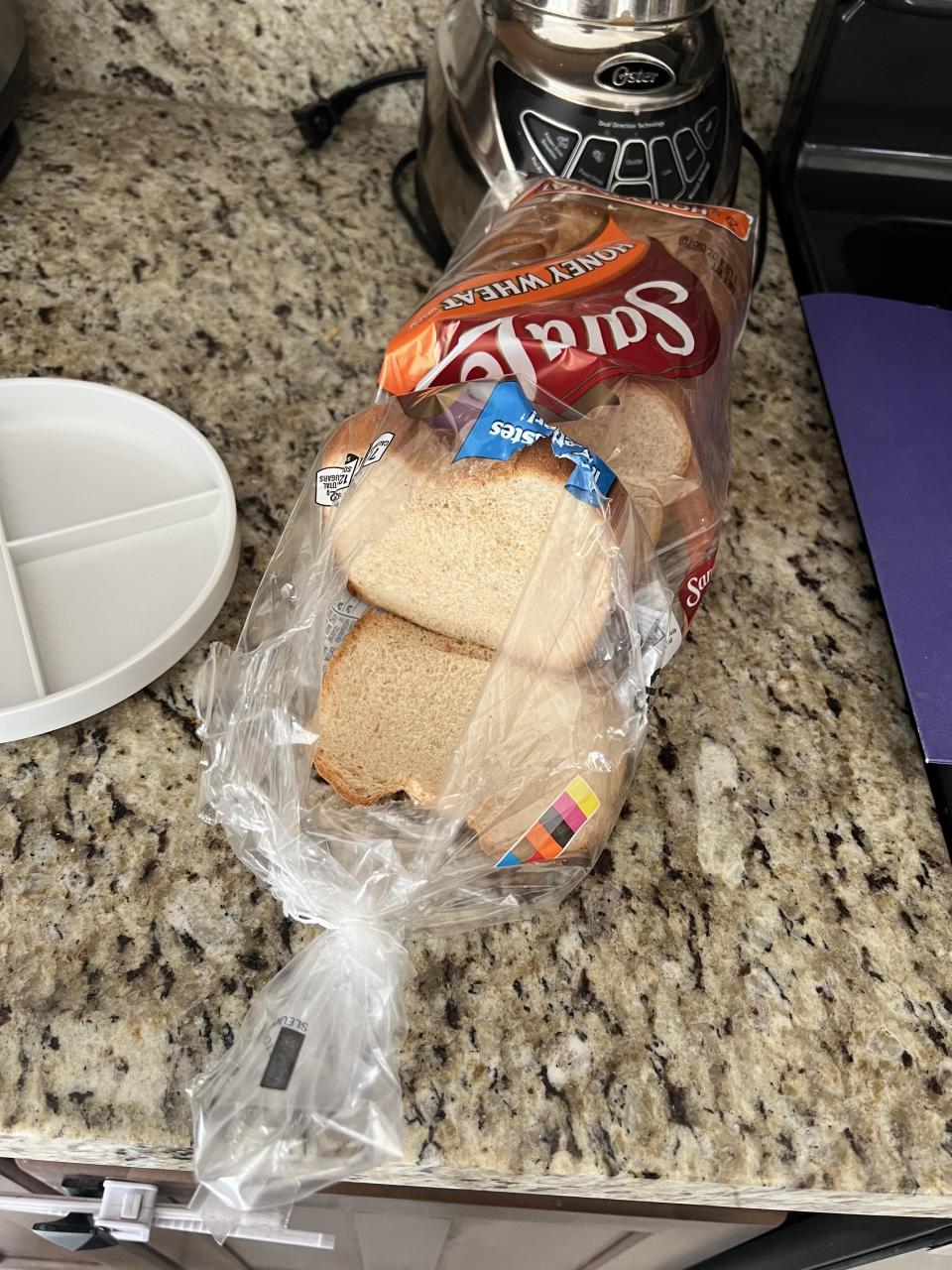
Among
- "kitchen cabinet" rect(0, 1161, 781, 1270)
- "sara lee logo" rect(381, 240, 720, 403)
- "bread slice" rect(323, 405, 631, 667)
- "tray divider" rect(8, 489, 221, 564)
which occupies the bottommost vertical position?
"kitchen cabinet" rect(0, 1161, 781, 1270)

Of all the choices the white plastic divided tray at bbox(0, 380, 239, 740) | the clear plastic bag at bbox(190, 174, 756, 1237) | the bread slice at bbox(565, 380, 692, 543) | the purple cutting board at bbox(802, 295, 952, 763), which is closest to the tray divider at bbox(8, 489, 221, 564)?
the white plastic divided tray at bbox(0, 380, 239, 740)

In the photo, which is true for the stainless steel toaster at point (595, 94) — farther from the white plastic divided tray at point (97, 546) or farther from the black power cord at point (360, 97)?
the white plastic divided tray at point (97, 546)

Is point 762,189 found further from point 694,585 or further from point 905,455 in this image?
point 694,585

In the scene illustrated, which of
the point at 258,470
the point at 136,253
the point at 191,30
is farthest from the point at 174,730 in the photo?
the point at 191,30

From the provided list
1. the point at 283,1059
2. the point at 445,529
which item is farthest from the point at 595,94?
the point at 283,1059

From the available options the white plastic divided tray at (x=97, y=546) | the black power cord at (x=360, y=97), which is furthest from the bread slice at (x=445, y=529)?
the black power cord at (x=360, y=97)

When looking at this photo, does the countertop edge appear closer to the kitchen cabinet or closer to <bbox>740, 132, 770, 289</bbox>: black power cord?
the kitchen cabinet

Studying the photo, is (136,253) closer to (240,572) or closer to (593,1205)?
→ (240,572)

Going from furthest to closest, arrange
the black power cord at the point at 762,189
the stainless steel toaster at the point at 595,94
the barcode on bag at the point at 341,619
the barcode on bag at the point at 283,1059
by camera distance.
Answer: the black power cord at the point at 762,189
the stainless steel toaster at the point at 595,94
the barcode on bag at the point at 341,619
the barcode on bag at the point at 283,1059
